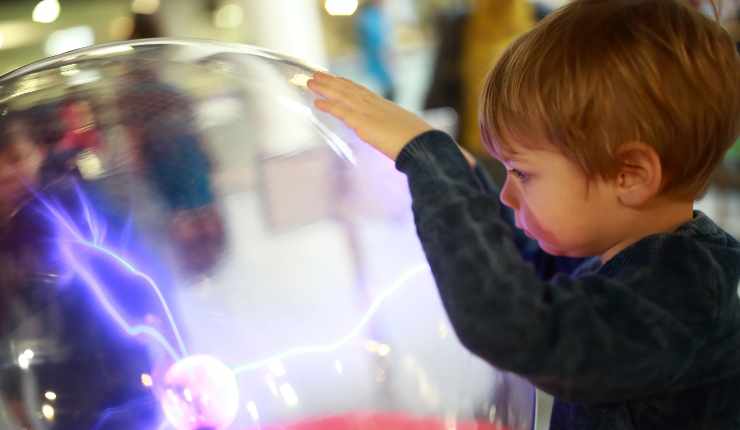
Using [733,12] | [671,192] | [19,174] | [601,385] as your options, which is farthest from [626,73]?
[733,12]

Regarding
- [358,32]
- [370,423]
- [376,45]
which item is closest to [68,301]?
[370,423]

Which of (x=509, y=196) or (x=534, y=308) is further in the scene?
(x=509, y=196)

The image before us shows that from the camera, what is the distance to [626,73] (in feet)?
1.72

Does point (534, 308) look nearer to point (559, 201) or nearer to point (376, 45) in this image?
point (559, 201)

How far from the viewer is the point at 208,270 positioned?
0.61 metres

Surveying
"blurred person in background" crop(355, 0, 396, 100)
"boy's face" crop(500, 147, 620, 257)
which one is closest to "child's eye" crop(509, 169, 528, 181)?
"boy's face" crop(500, 147, 620, 257)

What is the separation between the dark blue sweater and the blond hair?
0.19 ft

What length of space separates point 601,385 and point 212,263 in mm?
308

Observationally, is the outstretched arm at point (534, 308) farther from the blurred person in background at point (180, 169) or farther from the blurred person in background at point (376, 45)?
the blurred person in background at point (376, 45)

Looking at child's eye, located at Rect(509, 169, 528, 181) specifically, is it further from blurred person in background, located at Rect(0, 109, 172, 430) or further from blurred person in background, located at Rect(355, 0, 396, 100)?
blurred person in background, located at Rect(355, 0, 396, 100)

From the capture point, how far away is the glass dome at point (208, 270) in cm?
59

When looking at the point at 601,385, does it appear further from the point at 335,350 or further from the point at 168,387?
the point at 168,387

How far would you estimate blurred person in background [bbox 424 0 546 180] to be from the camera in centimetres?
173

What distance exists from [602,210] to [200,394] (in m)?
0.33
